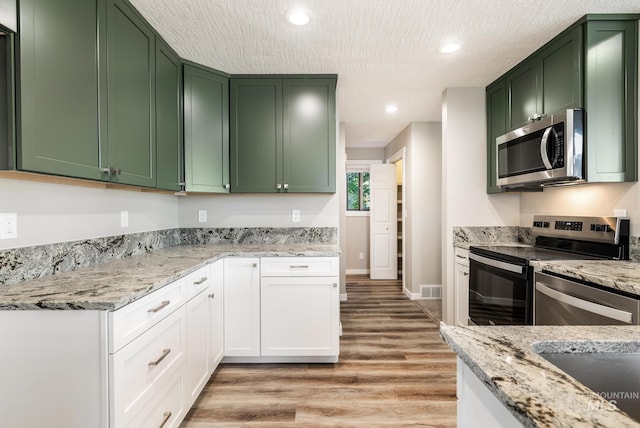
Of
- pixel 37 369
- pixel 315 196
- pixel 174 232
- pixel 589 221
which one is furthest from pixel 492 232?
pixel 37 369

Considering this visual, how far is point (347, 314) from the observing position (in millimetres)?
3666

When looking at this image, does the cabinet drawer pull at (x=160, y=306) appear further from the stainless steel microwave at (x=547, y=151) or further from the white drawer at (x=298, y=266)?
the stainless steel microwave at (x=547, y=151)

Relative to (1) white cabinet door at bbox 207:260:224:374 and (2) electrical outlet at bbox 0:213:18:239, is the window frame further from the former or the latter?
(2) electrical outlet at bbox 0:213:18:239

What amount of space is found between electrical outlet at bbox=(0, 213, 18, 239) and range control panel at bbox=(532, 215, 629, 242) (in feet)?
10.6

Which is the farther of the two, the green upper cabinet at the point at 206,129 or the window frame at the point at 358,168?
the window frame at the point at 358,168

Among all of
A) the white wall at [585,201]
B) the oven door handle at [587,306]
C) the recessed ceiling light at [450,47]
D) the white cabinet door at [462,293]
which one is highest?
the recessed ceiling light at [450,47]

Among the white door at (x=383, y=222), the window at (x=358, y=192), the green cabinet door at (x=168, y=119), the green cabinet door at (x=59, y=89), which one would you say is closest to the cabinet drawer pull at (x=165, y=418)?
the green cabinet door at (x=59, y=89)

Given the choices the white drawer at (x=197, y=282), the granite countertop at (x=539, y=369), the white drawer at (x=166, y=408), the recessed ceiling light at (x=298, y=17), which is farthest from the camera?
the recessed ceiling light at (x=298, y=17)

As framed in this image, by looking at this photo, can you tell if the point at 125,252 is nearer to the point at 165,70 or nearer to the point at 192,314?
the point at 192,314

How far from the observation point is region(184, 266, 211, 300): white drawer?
1.75 m

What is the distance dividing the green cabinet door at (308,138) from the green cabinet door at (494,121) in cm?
147

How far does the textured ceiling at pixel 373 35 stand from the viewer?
6.05ft

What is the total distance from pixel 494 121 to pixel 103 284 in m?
3.16

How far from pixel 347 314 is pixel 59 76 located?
3230 mm
